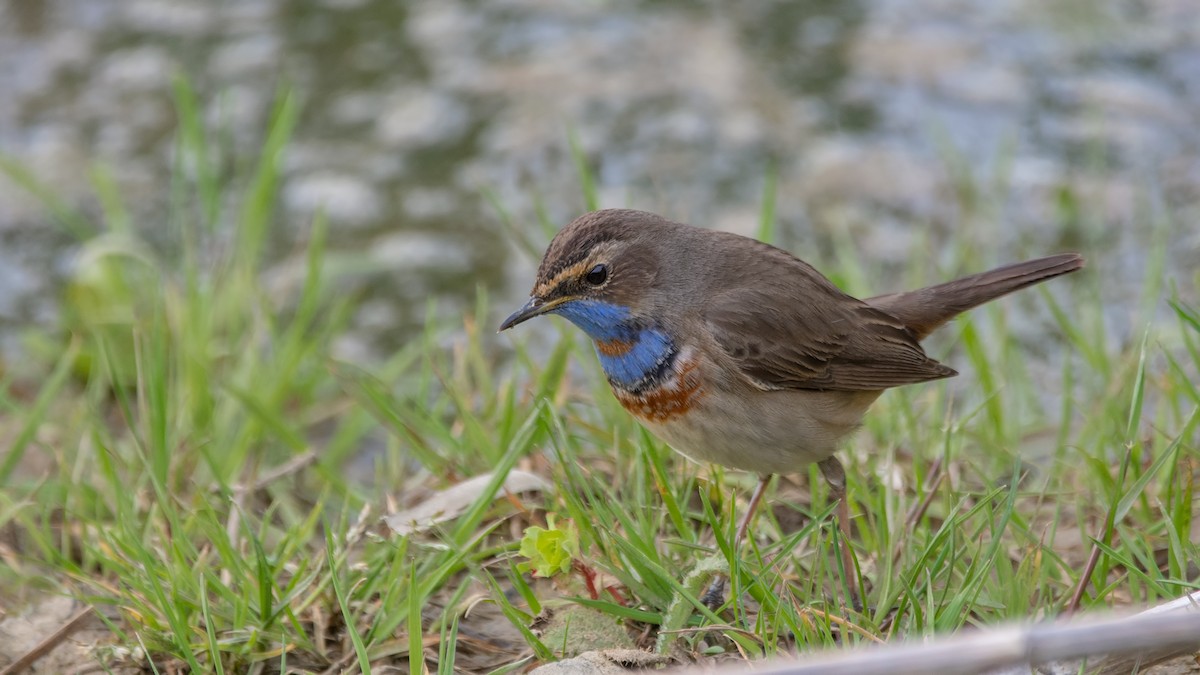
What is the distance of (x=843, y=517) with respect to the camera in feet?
13.6

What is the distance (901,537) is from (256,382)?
116 inches

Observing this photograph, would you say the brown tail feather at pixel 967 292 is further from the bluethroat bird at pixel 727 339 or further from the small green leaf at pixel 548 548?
the small green leaf at pixel 548 548

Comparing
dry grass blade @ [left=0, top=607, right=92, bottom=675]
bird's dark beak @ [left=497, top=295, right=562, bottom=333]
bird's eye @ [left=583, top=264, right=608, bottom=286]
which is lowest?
dry grass blade @ [left=0, top=607, right=92, bottom=675]

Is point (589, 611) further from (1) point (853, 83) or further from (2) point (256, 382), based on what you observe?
(1) point (853, 83)

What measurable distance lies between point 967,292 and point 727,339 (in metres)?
0.95

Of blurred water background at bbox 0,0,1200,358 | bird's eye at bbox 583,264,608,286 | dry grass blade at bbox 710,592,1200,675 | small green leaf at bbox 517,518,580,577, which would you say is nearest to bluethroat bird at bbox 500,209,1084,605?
bird's eye at bbox 583,264,608,286

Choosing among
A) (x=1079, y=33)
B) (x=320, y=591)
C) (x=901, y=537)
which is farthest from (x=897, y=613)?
(x=1079, y=33)

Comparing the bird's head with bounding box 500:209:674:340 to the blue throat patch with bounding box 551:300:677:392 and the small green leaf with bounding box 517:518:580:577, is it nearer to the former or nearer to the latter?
the blue throat patch with bounding box 551:300:677:392

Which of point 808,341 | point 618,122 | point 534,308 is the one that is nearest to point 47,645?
point 534,308

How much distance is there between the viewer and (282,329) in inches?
277

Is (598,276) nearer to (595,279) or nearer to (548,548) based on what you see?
(595,279)

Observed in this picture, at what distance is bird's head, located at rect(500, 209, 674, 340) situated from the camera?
14.2 ft

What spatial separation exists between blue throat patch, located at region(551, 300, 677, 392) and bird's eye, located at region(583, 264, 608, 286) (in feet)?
0.19

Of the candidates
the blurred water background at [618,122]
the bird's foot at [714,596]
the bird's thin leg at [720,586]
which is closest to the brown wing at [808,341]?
the bird's thin leg at [720,586]
